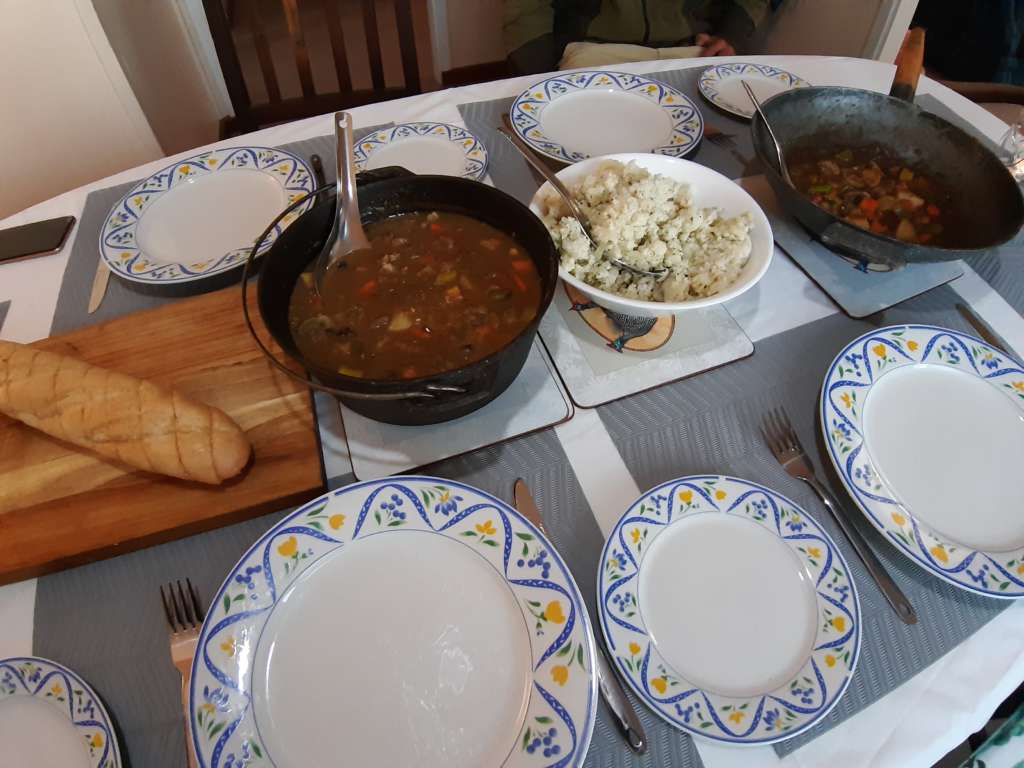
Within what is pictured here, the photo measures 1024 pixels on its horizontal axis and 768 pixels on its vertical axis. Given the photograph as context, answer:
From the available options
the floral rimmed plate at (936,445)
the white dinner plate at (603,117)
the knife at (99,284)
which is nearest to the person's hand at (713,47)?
the white dinner plate at (603,117)

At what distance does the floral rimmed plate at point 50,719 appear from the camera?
3.07 ft

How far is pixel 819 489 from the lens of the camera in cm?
127

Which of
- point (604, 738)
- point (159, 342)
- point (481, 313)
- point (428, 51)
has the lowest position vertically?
point (428, 51)

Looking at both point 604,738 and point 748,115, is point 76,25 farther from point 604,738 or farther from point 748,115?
point 604,738

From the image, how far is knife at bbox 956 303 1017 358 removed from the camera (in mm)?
1531

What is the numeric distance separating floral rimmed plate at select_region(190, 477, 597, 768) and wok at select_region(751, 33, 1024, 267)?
117cm

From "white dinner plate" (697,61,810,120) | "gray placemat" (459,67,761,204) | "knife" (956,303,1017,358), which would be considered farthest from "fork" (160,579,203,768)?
"white dinner plate" (697,61,810,120)

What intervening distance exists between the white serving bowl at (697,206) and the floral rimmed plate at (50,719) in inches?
46.3

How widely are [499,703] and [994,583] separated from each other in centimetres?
94

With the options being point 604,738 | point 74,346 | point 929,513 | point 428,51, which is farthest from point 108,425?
point 428,51

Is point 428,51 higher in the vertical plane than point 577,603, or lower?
lower

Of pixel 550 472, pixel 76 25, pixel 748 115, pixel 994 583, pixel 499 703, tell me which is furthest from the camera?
pixel 76 25

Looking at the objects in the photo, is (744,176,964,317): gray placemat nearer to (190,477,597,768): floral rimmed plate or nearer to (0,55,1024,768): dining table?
(0,55,1024,768): dining table

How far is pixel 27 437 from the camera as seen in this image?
4.31 feet
